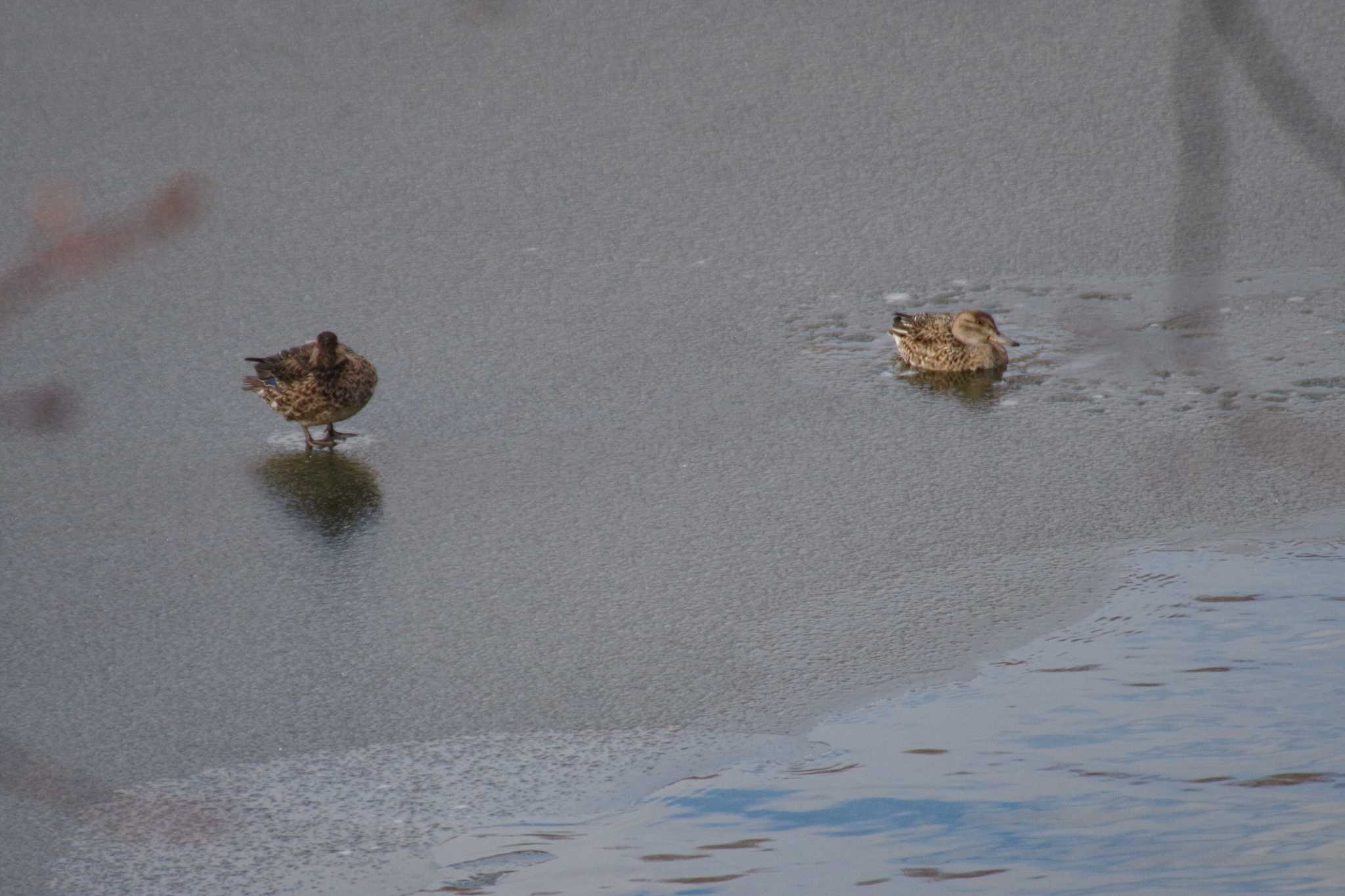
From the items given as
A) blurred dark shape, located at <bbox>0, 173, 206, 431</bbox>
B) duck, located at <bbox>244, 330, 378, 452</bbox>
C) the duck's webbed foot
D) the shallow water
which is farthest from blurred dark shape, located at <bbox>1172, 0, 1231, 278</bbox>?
blurred dark shape, located at <bbox>0, 173, 206, 431</bbox>

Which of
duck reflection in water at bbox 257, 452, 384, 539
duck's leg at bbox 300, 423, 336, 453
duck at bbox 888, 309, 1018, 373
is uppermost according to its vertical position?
duck at bbox 888, 309, 1018, 373

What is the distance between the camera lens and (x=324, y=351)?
661 centimetres

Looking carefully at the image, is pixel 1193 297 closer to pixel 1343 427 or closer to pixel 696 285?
pixel 1343 427

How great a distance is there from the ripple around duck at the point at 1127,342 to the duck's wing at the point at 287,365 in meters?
2.09

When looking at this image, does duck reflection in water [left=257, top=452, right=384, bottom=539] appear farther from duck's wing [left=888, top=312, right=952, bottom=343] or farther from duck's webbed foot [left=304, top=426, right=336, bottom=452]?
duck's wing [left=888, top=312, right=952, bottom=343]

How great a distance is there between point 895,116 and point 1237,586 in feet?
15.7

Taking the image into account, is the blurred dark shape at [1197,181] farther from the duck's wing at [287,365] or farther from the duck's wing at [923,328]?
the duck's wing at [287,365]

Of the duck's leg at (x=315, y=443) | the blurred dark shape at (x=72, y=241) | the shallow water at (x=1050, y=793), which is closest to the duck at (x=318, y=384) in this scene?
the duck's leg at (x=315, y=443)

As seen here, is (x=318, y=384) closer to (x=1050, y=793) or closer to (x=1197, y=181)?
(x=1050, y=793)

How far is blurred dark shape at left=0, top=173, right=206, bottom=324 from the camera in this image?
5.12 feet

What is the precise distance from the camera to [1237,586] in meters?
5.21

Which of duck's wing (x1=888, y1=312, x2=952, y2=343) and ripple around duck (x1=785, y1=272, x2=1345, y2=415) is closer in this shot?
ripple around duck (x1=785, y1=272, x2=1345, y2=415)

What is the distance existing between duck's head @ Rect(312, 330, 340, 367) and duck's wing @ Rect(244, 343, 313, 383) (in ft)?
0.09

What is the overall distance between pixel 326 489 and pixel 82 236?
15.8ft
